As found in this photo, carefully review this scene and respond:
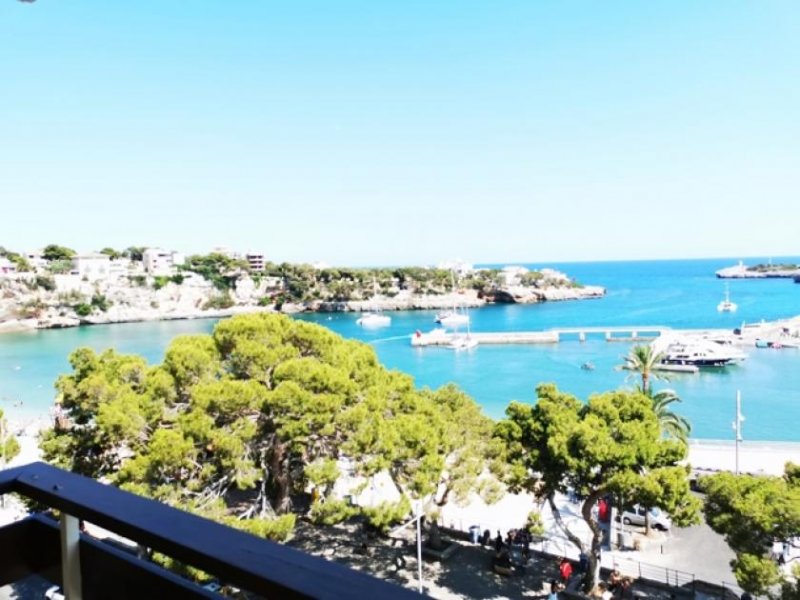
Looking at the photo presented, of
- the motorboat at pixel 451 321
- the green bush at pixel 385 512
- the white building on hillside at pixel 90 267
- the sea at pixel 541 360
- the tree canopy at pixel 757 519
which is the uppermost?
the white building on hillside at pixel 90 267

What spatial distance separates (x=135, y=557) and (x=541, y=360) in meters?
34.4

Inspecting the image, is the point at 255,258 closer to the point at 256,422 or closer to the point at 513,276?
the point at 513,276

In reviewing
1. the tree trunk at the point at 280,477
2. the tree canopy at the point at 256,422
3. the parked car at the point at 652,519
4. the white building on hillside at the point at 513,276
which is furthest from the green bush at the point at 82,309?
the parked car at the point at 652,519

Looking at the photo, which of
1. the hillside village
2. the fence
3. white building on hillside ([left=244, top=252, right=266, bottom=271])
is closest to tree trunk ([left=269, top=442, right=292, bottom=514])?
the fence

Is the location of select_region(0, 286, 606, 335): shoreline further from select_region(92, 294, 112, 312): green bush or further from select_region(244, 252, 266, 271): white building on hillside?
select_region(244, 252, 266, 271): white building on hillside

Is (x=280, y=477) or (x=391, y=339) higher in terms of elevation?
(x=280, y=477)

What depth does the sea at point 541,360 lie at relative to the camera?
24.1m

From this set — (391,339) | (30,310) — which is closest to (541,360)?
(391,339)

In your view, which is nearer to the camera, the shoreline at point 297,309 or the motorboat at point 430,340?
the motorboat at point 430,340

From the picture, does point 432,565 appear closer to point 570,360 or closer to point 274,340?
point 274,340

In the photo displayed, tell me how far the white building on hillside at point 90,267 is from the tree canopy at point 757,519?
6343 cm

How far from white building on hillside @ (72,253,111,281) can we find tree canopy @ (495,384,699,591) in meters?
60.7

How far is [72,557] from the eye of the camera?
88 cm

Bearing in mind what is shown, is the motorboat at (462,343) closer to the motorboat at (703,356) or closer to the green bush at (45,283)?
the motorboat at (703,356)
